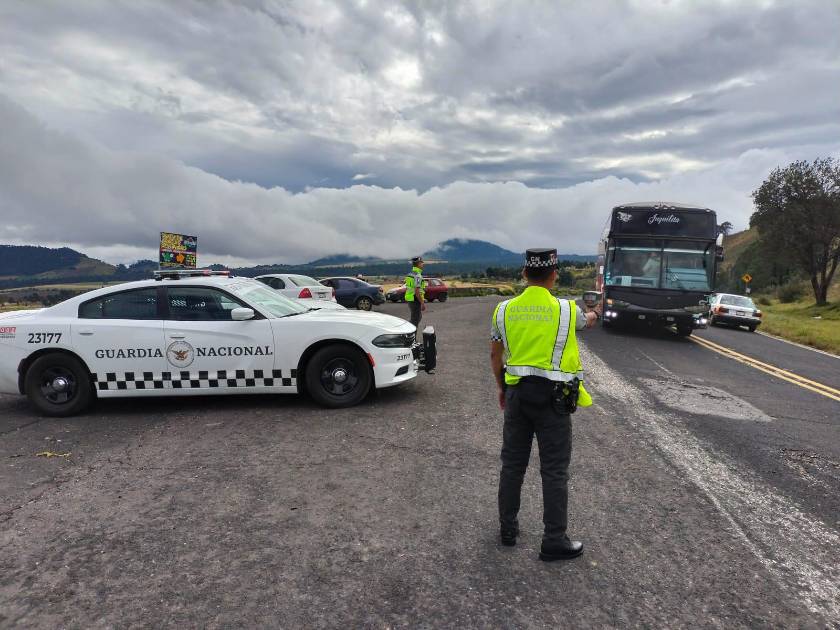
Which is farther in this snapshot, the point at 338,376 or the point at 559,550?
the point at 338,376

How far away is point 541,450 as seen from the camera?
10.0 ft

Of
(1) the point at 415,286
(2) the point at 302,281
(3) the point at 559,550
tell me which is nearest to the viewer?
(3) the point at 559,550

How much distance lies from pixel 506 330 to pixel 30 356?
5525mm

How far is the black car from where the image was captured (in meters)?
23.5

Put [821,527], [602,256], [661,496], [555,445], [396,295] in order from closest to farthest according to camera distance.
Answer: [555,445], [821,527], [661,496], [602,256], [396,295]

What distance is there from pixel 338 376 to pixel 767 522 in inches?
166

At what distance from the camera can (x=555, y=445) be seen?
3.02 metres

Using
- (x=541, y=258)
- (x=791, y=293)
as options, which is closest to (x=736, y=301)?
(x=541, y=258)

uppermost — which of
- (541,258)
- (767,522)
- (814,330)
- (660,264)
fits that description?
(660,264)

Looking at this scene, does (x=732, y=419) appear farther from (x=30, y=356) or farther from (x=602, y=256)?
(x=602, y=256)

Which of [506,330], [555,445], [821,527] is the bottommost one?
[821,527]

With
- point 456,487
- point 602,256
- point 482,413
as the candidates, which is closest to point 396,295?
point 602,256

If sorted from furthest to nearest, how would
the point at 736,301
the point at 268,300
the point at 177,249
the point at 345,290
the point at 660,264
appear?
1. the point at 177,249
2. the point at 345,290
3. the point at 736,301
4. the point at 660,264
5. the point at 268,300

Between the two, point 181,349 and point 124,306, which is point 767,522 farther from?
point 124,306
